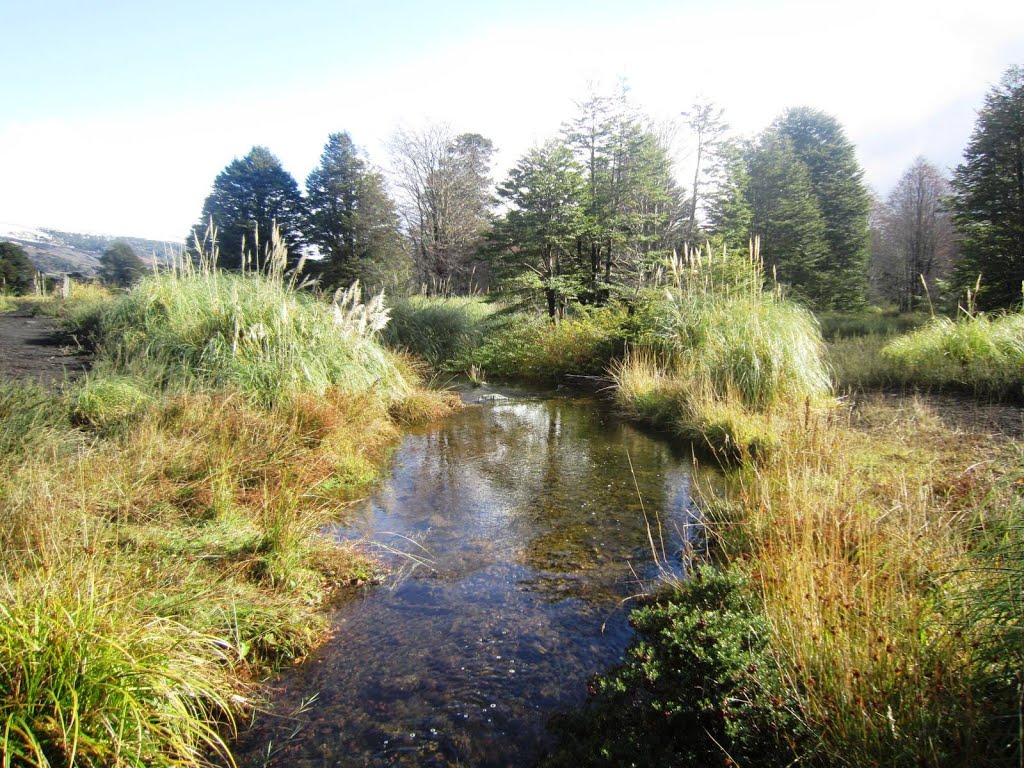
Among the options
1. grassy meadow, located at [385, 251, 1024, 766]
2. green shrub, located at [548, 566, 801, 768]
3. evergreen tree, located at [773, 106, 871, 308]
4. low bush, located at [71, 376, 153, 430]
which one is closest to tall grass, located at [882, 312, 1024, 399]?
grassy meadow, located at [385, 251, 1024, 766]

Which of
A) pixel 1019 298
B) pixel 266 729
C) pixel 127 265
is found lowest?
pixel 266 729

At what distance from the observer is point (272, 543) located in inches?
122

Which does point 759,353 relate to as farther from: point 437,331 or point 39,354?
point 437,331

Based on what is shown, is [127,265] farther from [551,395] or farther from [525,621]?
[525,621]

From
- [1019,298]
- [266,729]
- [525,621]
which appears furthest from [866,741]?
[1019,298]

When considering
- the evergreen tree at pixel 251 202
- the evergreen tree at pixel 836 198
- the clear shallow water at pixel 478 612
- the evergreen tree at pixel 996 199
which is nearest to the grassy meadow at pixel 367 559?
the clear shallow water at pixel 478 612

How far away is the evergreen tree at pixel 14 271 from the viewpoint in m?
19.1

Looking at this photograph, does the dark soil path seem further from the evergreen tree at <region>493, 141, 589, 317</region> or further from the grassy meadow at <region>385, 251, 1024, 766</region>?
the evergreen tree at <region>493, 141, 589, 317</region>

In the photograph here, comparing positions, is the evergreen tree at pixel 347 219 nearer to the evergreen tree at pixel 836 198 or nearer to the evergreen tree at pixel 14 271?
the evergreen tree at pixel 14 271

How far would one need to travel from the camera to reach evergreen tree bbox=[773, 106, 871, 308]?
26.3 meters

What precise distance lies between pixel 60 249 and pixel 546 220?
Answer: 52.8 meters

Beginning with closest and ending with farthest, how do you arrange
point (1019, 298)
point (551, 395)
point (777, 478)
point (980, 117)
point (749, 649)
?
point (749, 649) < point (777, 478) < point (551, 395) < point (1019, 298) < point (980, 117)

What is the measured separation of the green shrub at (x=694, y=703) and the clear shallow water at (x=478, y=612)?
202 millimetres

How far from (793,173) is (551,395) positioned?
69.8ft
